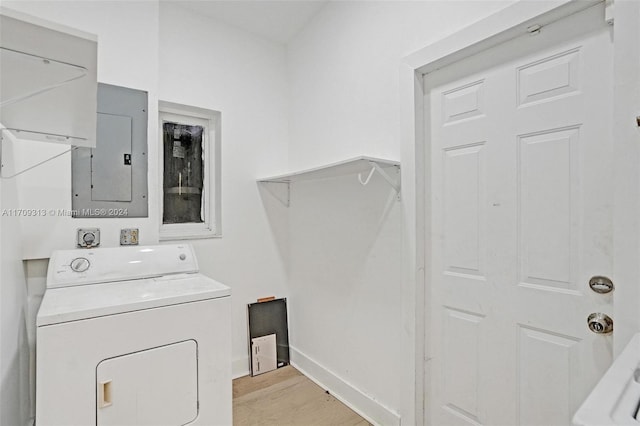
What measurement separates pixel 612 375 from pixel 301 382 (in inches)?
83.9

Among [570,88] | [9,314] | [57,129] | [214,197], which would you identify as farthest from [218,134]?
[570,88]

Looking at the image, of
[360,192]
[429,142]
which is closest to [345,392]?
[360,192]

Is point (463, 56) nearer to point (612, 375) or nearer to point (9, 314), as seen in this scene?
point (612, 375)

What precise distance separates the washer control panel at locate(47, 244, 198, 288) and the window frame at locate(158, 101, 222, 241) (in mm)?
425

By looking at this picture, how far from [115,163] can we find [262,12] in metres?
1.52

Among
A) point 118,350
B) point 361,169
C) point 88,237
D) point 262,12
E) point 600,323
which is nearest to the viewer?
point 600,323

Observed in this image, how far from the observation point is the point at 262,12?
8.30 ft

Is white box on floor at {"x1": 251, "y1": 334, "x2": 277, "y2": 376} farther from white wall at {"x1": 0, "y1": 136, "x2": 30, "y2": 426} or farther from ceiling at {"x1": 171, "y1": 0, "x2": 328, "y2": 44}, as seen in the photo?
ceiling at {"x1": 171, "y1": 0, "x2": 328, "y2": 44}

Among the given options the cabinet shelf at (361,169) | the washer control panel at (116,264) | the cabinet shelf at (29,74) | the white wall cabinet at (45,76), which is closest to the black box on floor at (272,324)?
the washer control panel at (116,264)

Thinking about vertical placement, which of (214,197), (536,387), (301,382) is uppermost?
(214,197)

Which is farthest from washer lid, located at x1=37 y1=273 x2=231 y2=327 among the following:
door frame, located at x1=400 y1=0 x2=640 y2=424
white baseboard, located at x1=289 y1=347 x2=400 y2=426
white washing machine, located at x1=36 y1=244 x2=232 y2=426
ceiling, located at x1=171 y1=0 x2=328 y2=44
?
ceiling, located at x1=171 y1=0 x2=328 y2=44

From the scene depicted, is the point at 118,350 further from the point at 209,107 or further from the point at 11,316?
the point at 209,107

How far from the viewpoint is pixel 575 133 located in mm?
1285

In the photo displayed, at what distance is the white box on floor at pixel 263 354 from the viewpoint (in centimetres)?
265
